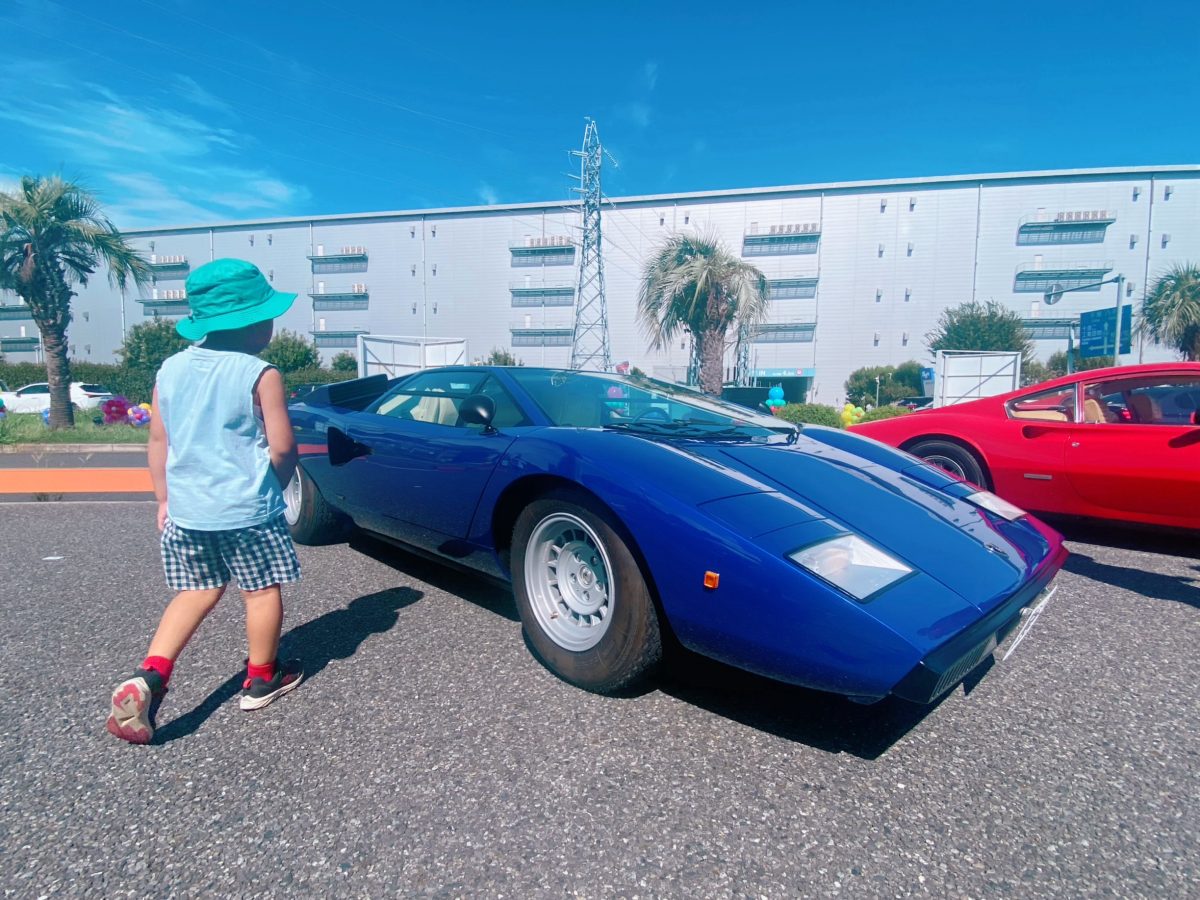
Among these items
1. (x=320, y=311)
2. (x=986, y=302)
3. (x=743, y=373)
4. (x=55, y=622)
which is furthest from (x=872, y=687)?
(x=320, y=311)

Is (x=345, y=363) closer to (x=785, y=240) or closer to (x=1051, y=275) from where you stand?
(x=785, y=240)

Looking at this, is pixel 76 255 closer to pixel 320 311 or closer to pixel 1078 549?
pixel 1078 549

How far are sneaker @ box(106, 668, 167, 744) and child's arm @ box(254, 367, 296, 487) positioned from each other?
27.2 inches

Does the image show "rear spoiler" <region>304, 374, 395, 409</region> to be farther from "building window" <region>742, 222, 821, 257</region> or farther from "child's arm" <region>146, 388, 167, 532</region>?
"building window" <region>742, 222, 821, 257</region>

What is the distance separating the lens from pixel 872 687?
1.68 m

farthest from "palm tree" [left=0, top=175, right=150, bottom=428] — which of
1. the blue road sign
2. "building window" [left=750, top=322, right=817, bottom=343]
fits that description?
"building window" [left=750, top=322, right=817, bottom=343]

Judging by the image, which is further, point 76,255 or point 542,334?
point 542,334

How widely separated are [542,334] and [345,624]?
41434 millimetres

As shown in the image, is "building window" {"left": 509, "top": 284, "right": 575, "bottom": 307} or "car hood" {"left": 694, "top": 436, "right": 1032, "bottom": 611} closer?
"car hood" {"left": 694, "top": 436, "right": 1032, "bottom": 611}

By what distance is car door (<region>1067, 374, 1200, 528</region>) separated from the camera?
3.79 m

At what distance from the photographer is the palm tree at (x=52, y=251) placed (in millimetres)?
14680

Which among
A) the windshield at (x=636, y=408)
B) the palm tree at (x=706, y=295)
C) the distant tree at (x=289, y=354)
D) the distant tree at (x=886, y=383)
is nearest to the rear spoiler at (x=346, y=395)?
the windshield at (x=636, y=408)

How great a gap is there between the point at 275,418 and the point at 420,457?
0.92 m

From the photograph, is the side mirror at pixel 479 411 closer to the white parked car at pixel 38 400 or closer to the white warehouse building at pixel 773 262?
the white parked car at pixel 38 400
